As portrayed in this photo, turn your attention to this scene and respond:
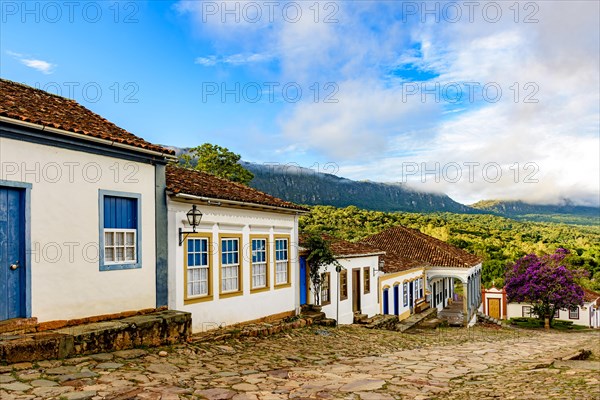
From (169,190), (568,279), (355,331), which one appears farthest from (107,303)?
(568,279)

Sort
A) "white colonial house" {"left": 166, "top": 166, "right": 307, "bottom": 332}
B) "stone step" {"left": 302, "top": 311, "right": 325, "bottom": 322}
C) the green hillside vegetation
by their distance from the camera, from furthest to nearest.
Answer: the green hillside vegetation, "stone step" {"left": 302, "top": 311, "right": 325, "bottom": 322}, "white colonial house" {"left": 166, "top": 166, "right": 307, "bottom": 332}

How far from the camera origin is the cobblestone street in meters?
6.30

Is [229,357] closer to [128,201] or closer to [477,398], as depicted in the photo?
[128,201]

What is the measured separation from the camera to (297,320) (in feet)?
47.1

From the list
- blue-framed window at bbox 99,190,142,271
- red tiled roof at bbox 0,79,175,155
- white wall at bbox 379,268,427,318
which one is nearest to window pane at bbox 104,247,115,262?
blue-framed window at bbox 99,190,142,271

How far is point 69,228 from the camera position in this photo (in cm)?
872

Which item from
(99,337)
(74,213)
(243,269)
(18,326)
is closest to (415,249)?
(243,269)

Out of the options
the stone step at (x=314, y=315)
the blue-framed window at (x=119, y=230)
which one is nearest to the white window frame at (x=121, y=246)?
the blue-framed window at (x=119, y=230)

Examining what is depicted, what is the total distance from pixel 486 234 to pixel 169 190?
65.3 m

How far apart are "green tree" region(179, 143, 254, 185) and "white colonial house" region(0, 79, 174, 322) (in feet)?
71.2

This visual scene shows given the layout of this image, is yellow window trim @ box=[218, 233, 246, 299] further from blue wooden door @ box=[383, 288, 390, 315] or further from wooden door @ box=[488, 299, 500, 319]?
wooden door @ box=[488, 299, 500, 319]

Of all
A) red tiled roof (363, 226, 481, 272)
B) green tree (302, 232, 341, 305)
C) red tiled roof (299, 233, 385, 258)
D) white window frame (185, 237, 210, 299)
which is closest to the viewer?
white window frame (185, 237, 210, 299)

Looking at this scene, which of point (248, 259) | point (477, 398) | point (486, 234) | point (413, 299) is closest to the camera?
point (477, 398)

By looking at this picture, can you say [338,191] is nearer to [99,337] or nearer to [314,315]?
[314,315]
